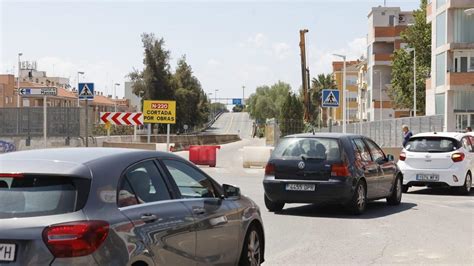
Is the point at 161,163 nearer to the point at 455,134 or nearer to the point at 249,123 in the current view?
the point at 455,134

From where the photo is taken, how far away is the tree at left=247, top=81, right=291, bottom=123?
149 m

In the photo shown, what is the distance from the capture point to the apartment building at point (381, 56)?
90.2 metres

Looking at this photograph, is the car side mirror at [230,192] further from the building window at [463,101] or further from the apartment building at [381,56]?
the apartment building at [381,56]

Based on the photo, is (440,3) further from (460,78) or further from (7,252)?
(7,252)

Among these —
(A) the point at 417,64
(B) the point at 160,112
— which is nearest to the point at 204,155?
(B) the point at 160,112

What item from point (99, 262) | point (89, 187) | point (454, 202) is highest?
point (89, 187)

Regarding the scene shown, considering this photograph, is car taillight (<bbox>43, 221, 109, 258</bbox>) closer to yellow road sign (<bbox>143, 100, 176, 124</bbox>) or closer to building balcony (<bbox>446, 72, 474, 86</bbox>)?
yellow road sign (<bbox>143, 100, 176, 124</bbox>)

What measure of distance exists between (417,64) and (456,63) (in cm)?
2293

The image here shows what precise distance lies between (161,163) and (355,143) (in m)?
8.58

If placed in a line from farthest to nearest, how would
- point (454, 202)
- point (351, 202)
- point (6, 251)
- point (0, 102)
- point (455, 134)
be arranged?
point (0, 102)
point (455, 134)
point (454, 202)
point (351, 202)
point (6, 251)

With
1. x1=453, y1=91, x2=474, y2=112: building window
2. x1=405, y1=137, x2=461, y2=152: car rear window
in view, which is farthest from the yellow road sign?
x1=453, y1=91, x2=474, y2=112: building window

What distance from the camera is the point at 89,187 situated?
499 cm

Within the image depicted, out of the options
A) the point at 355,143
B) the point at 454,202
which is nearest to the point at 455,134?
the point at 454,202

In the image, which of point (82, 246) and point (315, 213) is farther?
point (315, 213)
